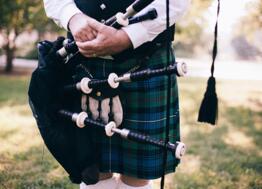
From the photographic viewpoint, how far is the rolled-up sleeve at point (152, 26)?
4.59 ft

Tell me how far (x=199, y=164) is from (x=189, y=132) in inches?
41.7

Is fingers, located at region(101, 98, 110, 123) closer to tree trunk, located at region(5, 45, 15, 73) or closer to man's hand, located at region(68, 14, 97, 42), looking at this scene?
man's hand, located at region(68, 14, 97, 42)

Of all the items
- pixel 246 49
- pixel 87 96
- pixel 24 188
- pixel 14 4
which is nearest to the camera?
pixel 87 96

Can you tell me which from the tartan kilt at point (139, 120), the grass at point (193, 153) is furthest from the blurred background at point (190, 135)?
the tartan kilt at point (139, 120)

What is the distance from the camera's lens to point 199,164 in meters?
3.25

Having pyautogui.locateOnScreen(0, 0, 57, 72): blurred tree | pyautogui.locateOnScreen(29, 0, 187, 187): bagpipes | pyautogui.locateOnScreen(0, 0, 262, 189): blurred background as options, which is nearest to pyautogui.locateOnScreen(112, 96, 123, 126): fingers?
pyautogui.locateOnScreen(29, 0, 187, 187): bagpipes

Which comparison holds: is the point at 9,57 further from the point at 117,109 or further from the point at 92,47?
the point at 92,47

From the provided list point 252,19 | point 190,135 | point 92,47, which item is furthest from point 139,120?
point 252,19

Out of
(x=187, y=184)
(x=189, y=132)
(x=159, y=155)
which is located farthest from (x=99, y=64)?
(x=189, y=132)

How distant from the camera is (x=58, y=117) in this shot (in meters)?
1.62

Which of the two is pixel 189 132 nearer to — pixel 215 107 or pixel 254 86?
pixel 215 107

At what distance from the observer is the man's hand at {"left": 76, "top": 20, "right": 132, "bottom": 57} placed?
1.35 m

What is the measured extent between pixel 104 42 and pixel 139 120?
451 millimetres

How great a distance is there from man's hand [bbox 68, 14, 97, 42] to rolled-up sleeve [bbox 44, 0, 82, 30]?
36 mm
